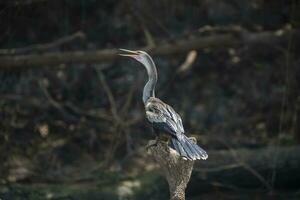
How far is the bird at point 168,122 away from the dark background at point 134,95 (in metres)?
1.93

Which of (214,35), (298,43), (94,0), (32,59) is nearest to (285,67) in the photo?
(298,43)

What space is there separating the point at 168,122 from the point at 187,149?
1.59 ft

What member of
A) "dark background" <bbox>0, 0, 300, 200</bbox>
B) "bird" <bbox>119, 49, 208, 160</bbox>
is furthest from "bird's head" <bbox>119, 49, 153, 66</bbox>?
"dark background" <bbox>0, 0, 300, 200</bbox>

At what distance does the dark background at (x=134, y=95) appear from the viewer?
8.64m

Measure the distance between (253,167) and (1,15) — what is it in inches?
132

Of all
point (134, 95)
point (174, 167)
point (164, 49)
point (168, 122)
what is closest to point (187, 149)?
point (174, 167)

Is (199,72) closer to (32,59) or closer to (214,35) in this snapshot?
(214,35)

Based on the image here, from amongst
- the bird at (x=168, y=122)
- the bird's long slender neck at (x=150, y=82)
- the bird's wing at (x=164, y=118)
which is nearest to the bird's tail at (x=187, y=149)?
the bird at (x=168, y=122)

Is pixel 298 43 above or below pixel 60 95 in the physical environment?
above

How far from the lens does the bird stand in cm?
548

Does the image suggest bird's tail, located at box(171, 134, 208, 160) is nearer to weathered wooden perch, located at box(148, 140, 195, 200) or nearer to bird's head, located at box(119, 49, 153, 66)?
weathered wooden perch, located at box(148, 140, 195, 200)

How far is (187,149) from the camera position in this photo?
216 inches

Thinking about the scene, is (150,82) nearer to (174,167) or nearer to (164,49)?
(174,167)

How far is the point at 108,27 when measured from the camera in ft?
33.6
